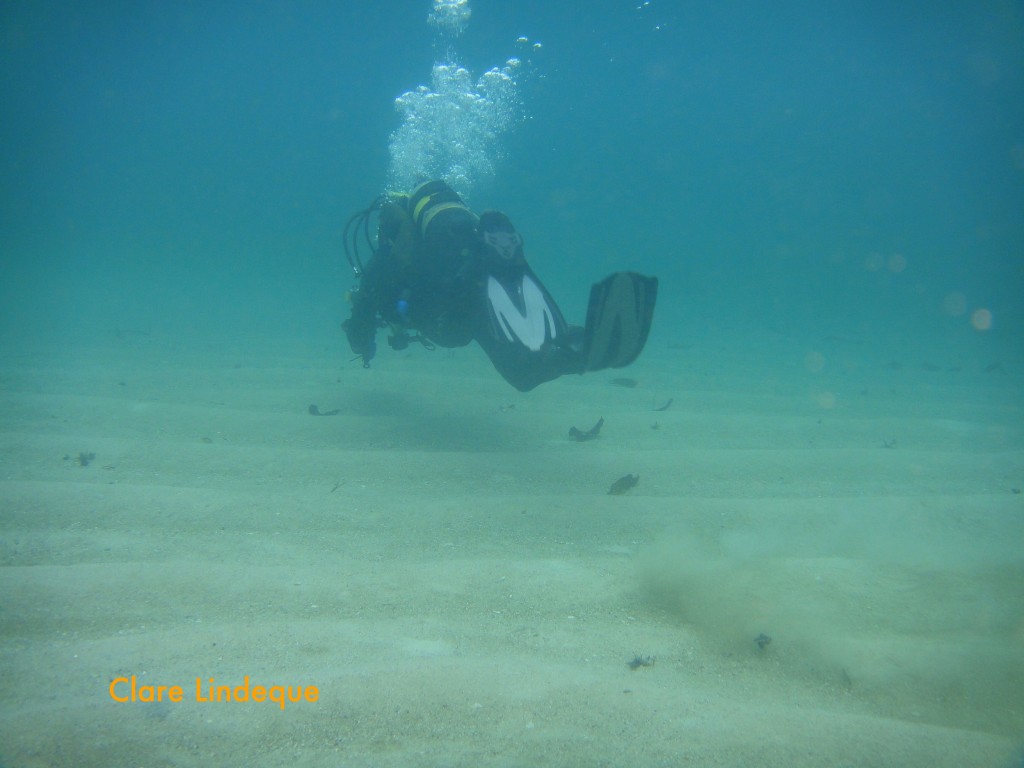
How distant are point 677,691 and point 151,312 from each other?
62.1 feet

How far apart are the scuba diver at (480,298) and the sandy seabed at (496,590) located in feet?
3.09

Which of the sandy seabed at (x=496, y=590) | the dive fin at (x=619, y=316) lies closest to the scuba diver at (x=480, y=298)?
the dive fin at (x=619, y=316)

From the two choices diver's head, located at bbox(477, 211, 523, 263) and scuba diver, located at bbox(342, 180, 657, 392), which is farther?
diver's head, located at bbox(477, 211, 523, 263)

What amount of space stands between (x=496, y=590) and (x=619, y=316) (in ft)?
7.46

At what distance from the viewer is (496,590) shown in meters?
2.49

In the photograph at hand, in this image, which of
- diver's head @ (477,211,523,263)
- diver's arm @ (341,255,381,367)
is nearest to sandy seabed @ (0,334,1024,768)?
diver's arm @ (341,255,381,367)

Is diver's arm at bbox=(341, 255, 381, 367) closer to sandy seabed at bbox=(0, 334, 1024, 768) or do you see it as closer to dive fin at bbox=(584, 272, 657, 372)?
sandy seabed at bbox=(0, 334, 1024, 768)

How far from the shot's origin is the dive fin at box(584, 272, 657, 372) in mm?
3861

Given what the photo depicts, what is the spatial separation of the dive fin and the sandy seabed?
1027 mm

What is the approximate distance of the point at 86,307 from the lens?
626 inches

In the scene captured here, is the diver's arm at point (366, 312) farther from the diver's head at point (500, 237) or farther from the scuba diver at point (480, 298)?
the diver's head at point (500, 237)

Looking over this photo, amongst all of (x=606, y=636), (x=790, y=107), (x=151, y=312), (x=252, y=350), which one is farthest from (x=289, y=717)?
(x=790, y=107)

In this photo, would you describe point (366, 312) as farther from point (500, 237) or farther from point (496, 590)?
point (496, 590)

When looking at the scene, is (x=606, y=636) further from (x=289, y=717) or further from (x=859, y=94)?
(x=859, y=94)
